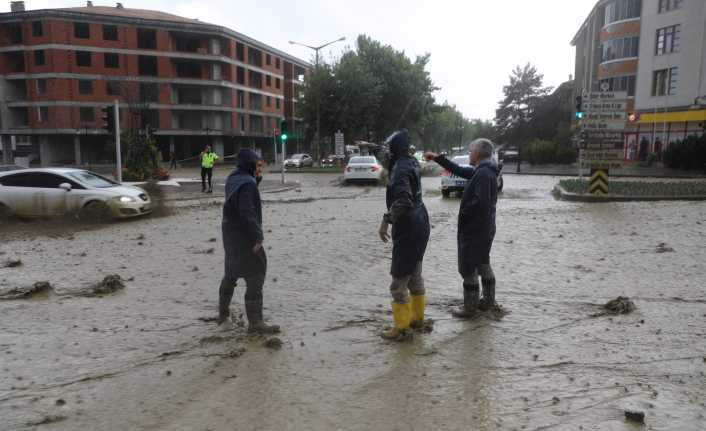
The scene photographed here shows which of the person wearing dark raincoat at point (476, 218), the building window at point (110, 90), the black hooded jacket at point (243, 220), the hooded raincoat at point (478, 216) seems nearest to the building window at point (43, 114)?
the building window at point (110, 90)

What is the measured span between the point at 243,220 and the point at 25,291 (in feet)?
12.2

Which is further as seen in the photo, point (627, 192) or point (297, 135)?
point (297, 135)

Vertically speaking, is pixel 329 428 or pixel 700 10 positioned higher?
pixel 700 10

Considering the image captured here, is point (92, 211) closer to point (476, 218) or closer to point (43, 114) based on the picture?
point (476, 218)

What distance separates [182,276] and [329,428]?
192 inches

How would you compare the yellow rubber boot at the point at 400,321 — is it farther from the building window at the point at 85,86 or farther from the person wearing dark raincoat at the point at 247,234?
the building window at the point at 85,86

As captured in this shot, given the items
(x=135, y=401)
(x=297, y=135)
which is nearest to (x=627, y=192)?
(x=135, y=401)

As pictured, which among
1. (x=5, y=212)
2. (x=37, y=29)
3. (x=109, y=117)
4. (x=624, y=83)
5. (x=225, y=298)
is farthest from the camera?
(x=37, y=29)

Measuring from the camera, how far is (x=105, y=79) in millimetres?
54750

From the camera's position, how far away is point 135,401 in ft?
13.1

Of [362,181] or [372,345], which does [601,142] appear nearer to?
Answer: [362,181]

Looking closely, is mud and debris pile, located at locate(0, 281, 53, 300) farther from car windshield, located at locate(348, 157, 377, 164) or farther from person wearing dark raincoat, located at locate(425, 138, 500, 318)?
car windshield, located at locate(348, 157, 377, 164)

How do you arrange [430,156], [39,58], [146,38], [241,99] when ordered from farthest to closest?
1. [241,99]
2. [146,38]
3. [39,58]
4. [430,156]

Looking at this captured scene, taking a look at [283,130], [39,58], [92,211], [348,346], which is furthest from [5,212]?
[39,58]
